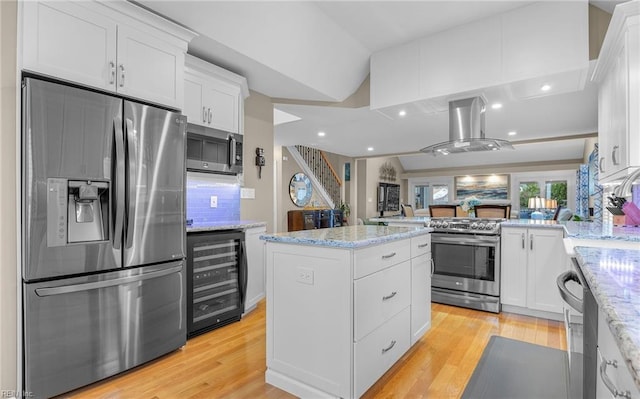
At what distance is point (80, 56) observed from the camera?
1942mm

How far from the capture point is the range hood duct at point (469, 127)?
345 cm

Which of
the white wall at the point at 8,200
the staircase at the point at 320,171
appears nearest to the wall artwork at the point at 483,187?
the staircase at the point at 320,171

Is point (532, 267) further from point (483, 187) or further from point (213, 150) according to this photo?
point (483, 187)

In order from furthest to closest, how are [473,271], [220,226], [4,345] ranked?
[473,271] → [220,226] → [4,345]

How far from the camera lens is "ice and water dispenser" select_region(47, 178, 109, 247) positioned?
1.79 metres

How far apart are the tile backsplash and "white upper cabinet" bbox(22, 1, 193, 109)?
897 millimetres

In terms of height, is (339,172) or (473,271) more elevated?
(339,172)

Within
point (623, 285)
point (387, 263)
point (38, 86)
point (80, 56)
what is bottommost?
point (387, 263)

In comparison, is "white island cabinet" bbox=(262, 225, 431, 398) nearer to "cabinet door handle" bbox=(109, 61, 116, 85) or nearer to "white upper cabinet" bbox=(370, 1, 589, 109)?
"cabinet door handle" bbox=(109, 61, 116, 85)

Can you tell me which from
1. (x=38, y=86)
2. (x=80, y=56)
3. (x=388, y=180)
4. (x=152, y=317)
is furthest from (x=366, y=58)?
(x=388, y=180)

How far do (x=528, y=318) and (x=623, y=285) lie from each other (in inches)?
115

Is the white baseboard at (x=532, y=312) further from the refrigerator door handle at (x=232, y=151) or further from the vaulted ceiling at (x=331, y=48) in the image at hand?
the refrigerator door handle at (x=232, y=151)

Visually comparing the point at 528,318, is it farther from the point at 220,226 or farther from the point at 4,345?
the point at 4,345

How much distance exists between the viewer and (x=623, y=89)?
6.53ft
